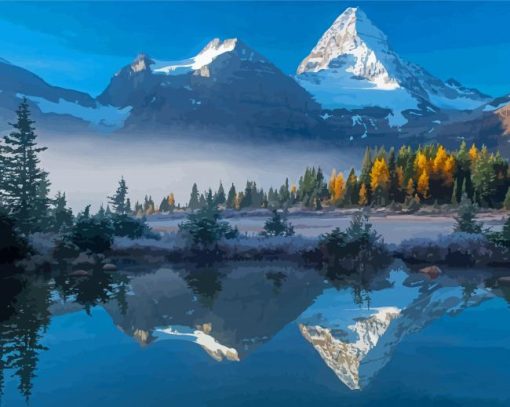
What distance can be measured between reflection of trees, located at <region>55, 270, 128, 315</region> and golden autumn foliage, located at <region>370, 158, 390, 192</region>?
39.5m

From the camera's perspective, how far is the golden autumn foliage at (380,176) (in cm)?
5588

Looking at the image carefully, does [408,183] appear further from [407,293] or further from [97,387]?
[97,387]

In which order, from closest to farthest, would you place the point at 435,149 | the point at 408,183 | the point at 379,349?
the point at 379,349 → the point at 408,183 → the point at 435,149

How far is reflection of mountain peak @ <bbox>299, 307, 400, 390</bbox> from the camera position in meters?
8.83

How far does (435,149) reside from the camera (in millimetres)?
64062

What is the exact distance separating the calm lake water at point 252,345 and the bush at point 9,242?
6.31 m

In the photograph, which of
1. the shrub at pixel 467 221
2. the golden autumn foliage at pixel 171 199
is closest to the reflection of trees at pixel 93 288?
the shrub at pixel 467 221

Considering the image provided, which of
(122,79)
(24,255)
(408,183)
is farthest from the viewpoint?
(122,79)

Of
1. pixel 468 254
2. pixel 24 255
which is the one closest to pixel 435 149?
pixel 468 254

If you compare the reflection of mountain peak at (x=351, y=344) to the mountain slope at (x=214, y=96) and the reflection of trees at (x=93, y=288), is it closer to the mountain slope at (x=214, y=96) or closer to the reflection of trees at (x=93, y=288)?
the reflection of trees at (x=93, y=288)

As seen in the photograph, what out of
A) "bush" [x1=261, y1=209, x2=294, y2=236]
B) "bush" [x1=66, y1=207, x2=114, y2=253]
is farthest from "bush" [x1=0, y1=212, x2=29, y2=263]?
"bush" [x1=261, y1=209, x2=294, y2=236]

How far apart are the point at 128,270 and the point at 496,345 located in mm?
19252

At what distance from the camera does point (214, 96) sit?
464ft

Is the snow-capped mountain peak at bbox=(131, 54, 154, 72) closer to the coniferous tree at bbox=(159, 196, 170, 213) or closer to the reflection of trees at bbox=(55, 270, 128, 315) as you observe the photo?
the coniferous tree at bbox=(159, 196, 170, 213)
